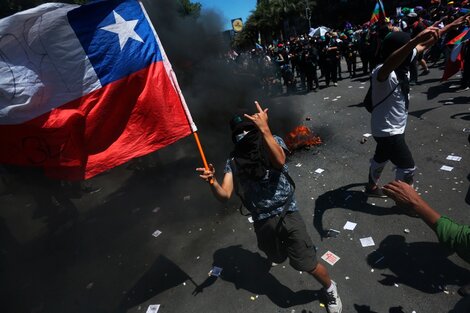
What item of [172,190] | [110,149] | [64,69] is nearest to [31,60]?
[64,69]

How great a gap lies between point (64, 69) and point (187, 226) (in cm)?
268

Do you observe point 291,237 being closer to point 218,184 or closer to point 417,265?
point 218,184

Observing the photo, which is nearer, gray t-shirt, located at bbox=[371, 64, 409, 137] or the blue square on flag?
the blue square on flag

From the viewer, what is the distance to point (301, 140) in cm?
613

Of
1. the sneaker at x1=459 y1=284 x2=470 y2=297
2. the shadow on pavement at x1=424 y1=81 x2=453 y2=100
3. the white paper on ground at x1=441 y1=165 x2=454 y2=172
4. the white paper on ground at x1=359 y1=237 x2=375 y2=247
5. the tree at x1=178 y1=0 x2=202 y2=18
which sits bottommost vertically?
the shadow on pavement at x1=424 y1=81 x2=453 y2=100

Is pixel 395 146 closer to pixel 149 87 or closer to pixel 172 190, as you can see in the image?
pixel 149 87

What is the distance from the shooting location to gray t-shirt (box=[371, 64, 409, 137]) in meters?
3.10

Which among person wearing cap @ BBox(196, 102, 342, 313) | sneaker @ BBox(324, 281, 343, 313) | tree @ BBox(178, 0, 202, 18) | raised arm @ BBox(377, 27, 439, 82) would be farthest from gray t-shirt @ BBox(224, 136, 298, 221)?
tree @ BBox(178, 0, 202, 18)

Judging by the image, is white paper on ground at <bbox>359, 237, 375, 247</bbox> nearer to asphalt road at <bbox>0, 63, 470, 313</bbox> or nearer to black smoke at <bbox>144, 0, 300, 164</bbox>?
asphalt road at <bbox>0, 63, 470, 313</bbox>

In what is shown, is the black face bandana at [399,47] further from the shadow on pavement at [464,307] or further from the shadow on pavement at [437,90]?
the shadow on pavement at [437,90]

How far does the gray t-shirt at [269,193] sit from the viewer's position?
8.17 ft

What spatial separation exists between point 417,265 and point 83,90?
3.65 meters

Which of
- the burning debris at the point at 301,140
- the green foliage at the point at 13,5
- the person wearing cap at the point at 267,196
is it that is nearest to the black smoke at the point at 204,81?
the burning debris at the point at 301,140

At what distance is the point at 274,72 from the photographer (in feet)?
40.8
